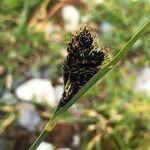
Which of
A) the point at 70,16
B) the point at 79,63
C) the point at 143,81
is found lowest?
the point at 143,81

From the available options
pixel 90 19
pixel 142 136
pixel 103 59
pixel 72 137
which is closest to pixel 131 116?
pixel 142 136

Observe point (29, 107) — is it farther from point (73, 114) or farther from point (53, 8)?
point (53, 8)

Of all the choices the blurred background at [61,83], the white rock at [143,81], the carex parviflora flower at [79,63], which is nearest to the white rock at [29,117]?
the blurred background at [61,83]

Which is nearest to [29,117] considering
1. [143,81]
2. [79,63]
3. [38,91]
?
[38,91]

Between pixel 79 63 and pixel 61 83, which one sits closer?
pixel 79 63

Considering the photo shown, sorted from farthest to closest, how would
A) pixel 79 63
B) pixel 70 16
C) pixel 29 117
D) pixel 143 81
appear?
pixel 70 16
pixel 143 81
pixel 29 117
pixel 79 63

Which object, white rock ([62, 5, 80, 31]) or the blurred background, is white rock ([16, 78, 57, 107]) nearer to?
the blurred background

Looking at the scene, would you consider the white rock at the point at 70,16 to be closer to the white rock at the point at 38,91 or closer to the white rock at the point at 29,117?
the white rock at the point at 38,91

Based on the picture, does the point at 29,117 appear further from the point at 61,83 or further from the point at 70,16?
the point at 70,16

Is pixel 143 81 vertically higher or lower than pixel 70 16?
lower
